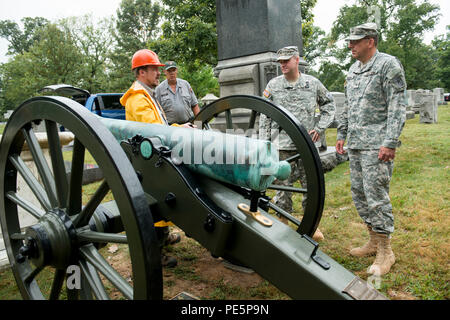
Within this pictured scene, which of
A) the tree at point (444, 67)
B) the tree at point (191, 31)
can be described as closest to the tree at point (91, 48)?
the tree at point (191, 31)

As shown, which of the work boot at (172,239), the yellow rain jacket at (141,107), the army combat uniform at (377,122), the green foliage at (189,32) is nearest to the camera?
the yellow rain jacket at (141,107)

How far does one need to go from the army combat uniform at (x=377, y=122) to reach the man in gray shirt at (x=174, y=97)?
237 centimetres

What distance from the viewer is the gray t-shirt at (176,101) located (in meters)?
4.56

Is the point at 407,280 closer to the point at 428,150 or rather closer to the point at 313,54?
the point at 428,150

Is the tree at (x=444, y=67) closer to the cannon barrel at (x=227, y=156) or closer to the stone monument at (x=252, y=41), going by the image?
the stone monument at (x=252, y=41)

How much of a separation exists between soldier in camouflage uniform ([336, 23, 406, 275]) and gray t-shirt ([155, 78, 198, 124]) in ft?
7.83

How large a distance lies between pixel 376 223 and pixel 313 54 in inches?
1839

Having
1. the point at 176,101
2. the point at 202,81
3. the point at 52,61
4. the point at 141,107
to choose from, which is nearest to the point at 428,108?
the point at 176,101

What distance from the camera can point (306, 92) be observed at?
334 cm

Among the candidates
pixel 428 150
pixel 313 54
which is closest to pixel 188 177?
pixel 428 150

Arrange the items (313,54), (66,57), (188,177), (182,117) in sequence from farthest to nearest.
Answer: (313,54), (66,57), (182,117), (188,177)

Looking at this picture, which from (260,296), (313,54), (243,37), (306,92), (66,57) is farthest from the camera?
(313,54)

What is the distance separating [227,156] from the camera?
1.55 m

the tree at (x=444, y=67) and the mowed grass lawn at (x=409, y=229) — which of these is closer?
the mowed grass lawn at (x=409, y=229)
